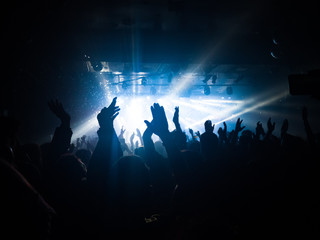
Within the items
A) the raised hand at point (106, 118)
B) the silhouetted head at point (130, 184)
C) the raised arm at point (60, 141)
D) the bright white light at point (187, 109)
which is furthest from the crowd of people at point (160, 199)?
the bright white light at point (187, 109)

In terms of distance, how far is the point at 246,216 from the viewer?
57.2 inches

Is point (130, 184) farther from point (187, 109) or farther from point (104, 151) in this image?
point (187, 109)

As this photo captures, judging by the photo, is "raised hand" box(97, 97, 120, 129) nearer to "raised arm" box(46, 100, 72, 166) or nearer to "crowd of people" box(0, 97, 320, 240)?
"crowd of people" box(0, 97, 320, 240)

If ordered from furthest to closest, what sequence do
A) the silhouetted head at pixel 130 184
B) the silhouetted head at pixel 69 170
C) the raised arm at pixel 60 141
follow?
the raised arm at pixel 60 141, the silhouetted head at pixel 69 170, the silhouetted head at pixel 130 184

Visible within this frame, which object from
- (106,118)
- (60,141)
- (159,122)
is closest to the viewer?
(159,122)

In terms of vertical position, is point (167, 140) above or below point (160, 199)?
above

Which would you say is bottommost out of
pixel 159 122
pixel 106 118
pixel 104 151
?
pixel 104 151

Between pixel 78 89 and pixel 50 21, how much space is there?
572cm

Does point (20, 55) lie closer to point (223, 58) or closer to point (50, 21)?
point (50, 21)

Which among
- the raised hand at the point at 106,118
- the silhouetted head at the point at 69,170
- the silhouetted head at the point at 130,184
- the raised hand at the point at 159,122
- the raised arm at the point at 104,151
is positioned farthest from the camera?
the raised hand at the point at 106,118

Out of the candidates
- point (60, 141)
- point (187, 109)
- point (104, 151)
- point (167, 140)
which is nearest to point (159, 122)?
point (167, 140)

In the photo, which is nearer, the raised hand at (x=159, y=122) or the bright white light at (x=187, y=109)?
the raised hand at (x=159, y=122)

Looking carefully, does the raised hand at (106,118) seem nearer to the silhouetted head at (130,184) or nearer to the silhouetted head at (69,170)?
the silhouetted head at (69,170)

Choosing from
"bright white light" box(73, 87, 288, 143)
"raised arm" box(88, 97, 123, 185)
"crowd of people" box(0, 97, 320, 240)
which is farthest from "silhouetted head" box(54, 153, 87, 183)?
"bright white light" box(73, 87, 288, 143)
